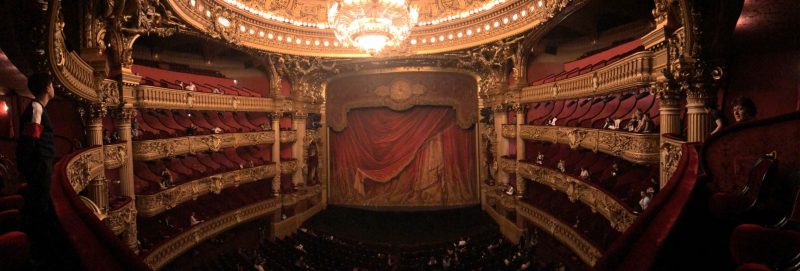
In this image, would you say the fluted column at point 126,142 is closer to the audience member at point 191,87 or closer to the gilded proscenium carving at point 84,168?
the gilded proscenium carving at point 84,168

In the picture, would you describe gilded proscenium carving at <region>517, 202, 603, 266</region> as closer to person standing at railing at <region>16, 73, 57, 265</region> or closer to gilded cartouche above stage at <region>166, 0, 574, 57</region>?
gilded cartouche above stage at <region>166, 0, 574, 57</region>

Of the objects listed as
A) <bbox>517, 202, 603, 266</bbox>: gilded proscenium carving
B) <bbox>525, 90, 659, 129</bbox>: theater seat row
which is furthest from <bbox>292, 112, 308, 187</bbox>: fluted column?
<bbox>525, 90, 659, 129</bbox>: theater seat row

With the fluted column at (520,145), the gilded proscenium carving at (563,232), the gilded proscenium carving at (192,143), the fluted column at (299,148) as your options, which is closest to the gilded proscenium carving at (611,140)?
the fluted column at (520,145)

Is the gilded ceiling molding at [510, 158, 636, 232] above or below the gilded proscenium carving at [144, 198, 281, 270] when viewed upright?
above

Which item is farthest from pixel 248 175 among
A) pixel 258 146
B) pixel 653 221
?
pixel 653 221

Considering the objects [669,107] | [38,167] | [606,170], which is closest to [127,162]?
[38,167]

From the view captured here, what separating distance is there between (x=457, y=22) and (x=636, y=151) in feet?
24.4

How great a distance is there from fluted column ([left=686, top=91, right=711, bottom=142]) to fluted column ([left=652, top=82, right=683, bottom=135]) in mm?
537

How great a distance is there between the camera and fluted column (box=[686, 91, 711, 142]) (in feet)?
17.1

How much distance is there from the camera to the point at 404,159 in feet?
51.6

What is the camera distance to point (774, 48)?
492 centimetres

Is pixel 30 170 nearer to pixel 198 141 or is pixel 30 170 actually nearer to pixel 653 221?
pixel 653 221

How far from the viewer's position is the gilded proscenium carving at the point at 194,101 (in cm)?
872

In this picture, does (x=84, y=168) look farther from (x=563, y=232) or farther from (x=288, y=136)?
(x=563, y=232)
